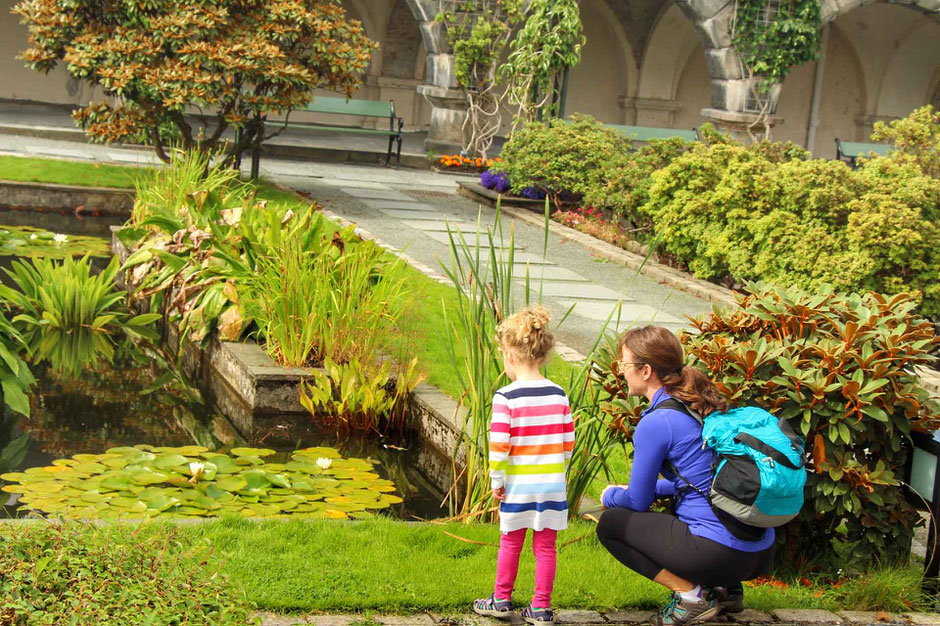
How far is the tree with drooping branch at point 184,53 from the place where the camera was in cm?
1126

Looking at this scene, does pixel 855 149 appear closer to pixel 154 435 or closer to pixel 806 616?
pixel 154 435

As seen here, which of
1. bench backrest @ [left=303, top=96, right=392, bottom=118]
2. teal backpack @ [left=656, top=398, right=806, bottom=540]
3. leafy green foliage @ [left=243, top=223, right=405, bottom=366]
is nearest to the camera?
teal backpack @ [left=656, top=398, right=806, bottom=540]

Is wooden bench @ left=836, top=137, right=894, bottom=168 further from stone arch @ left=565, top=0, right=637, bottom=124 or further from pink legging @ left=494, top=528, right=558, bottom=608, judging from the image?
pink legging @ left=494, top=528, right=558, bottom=608

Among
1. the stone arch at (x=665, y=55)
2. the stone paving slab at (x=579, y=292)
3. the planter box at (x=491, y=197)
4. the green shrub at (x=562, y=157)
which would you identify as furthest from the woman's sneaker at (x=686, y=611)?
the stone arch at (x=665, y=55)

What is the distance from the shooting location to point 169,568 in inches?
114

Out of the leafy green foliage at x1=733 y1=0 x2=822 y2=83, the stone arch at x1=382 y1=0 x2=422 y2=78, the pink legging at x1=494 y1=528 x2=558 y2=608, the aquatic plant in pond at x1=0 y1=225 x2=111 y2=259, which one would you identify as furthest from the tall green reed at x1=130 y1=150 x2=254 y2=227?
the stone arch at x1=382 y1=0 x2=422 y2=78

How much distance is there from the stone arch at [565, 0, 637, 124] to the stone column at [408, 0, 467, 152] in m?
5.48

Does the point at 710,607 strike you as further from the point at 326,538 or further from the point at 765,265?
the point at 765,265

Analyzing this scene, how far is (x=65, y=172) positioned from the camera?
1241cm

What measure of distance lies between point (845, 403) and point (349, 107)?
14.9 meters

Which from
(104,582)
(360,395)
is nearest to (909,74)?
(360,395)

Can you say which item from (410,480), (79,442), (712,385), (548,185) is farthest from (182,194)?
(712,385)

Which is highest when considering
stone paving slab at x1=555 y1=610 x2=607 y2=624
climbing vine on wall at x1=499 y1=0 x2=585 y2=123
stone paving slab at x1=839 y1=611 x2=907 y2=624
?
climbing vine on wall at x1=499 y1=0 x2=585 y2=123

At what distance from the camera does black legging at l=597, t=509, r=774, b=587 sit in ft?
11.3
